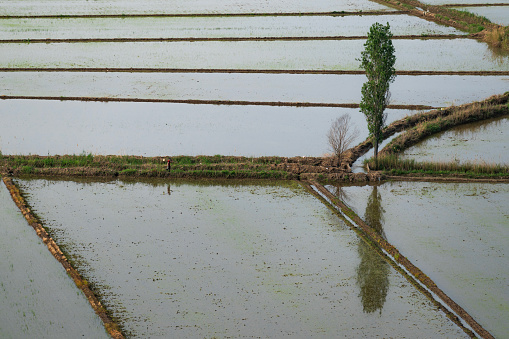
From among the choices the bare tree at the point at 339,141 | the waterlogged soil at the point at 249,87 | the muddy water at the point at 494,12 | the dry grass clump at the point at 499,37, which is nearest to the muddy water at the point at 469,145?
the waterlogged soil at the point at 249,87

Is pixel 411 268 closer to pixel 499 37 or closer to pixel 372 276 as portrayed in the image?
pixel 372 276

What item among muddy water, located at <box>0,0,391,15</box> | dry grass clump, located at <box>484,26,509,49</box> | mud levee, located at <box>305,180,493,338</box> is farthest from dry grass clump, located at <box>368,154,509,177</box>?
muddy water, located at <box>0,0,391,15</box>

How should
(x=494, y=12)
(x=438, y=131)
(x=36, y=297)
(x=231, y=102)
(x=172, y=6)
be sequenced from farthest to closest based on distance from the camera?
(x=172, y=6)
(x=494, y=12)
(x=231, y=102)
(x=438, y=131)
(x=36, y=297)

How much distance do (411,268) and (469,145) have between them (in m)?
4.70

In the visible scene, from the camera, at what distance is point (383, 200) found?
9305 mm

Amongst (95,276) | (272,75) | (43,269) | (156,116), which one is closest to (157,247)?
(95,276)

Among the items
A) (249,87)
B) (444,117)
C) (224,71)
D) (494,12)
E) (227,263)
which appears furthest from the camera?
(494,12)

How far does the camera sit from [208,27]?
62.7 ft

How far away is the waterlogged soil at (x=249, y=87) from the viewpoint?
43.0 feet

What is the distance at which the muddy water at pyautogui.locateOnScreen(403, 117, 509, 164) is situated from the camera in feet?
34.7

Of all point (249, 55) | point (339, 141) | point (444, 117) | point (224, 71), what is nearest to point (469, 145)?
point (444, 117)

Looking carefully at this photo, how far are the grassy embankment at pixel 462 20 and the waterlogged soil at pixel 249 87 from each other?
297 centimetres

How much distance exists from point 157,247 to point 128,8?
52.5ft

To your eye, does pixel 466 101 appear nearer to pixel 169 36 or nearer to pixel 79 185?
pixel 79 185
